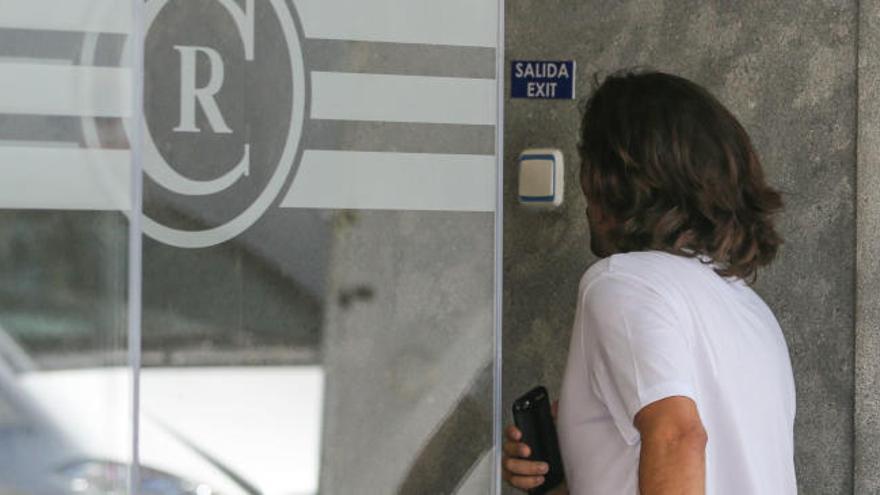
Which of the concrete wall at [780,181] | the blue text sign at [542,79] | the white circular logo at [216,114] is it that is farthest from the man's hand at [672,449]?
the blue text sign at [542,79]

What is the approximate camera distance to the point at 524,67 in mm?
3930

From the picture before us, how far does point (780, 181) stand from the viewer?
4000 millimetres

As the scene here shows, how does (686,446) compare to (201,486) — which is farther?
(201,486)

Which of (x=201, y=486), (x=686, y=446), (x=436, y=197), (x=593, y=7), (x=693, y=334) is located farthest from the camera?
(x=593, y=7)

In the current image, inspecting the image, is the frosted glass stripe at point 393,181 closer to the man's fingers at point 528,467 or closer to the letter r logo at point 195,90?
the letter r logo at point 195,90

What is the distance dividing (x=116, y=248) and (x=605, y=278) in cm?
115

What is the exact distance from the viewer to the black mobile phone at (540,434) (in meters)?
2.90

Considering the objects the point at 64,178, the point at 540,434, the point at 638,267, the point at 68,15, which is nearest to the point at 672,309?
the point at 638,267

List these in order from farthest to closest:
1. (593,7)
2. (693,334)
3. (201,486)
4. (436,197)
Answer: (593,7) < (436,197) < (201,486) < (693,334)

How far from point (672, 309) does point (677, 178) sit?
30 cm

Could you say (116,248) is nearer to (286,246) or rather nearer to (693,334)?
(286,246)

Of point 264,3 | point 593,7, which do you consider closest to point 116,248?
point 264,3

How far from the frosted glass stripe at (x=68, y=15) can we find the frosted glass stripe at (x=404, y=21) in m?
0.43

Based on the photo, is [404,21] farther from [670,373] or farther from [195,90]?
[670,373]
